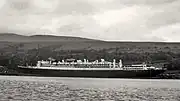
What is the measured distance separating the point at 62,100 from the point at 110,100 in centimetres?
812

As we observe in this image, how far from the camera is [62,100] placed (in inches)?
2638

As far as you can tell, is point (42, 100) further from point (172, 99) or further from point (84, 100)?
point (172, 99)

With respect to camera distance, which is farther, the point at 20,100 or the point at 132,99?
the point at 132,99

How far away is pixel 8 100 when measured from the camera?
209ft

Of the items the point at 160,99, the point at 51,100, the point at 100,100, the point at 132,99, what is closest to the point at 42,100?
the point at 51,100

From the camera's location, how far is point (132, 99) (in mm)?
71875

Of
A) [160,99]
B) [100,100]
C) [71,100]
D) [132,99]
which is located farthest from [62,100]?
[160,99]

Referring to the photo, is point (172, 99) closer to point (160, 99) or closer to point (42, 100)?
point (160, 99)

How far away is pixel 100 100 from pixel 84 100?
272cm

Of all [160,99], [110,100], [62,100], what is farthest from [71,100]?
[160,99]

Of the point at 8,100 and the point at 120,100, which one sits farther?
the point at 120,100

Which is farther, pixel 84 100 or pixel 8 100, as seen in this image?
pixel 84 100

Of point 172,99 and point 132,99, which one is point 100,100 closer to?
point 132,99

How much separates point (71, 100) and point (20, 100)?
834 cm
